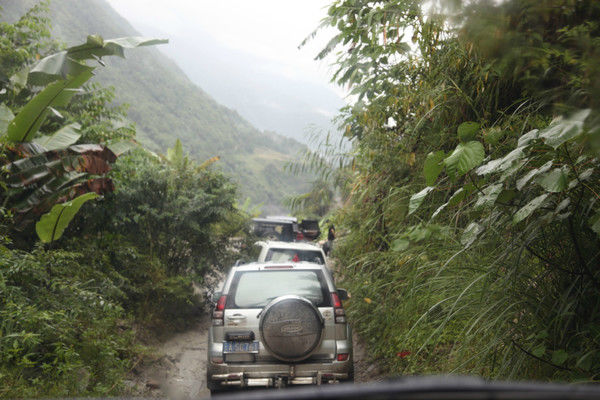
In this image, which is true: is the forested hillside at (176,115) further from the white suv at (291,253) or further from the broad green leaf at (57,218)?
the broad green leaf at (57,218)

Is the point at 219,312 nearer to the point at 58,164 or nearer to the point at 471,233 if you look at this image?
the point at 471,233

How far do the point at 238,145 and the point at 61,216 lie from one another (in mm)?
73672

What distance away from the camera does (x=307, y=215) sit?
2592 centimetres

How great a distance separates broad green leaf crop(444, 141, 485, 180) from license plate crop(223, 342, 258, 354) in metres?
3.64

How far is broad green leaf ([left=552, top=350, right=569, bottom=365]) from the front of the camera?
3.29 meters

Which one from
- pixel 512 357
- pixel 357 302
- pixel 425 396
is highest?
pixel 425 396

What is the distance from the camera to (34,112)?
8.23 m

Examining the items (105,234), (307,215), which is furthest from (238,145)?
(105,234)

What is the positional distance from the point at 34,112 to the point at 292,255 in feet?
17.6

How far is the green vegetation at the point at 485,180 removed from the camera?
199 centimetres

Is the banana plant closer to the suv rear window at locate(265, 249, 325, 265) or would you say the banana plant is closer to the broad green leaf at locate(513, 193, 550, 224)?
the suv rear window at locate(265, 249, 325, 265)

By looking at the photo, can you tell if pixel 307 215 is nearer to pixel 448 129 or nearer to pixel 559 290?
pixel 448 129

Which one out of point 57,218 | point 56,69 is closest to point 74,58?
point 56,69

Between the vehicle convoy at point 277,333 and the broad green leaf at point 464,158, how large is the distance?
2800 millimetres
